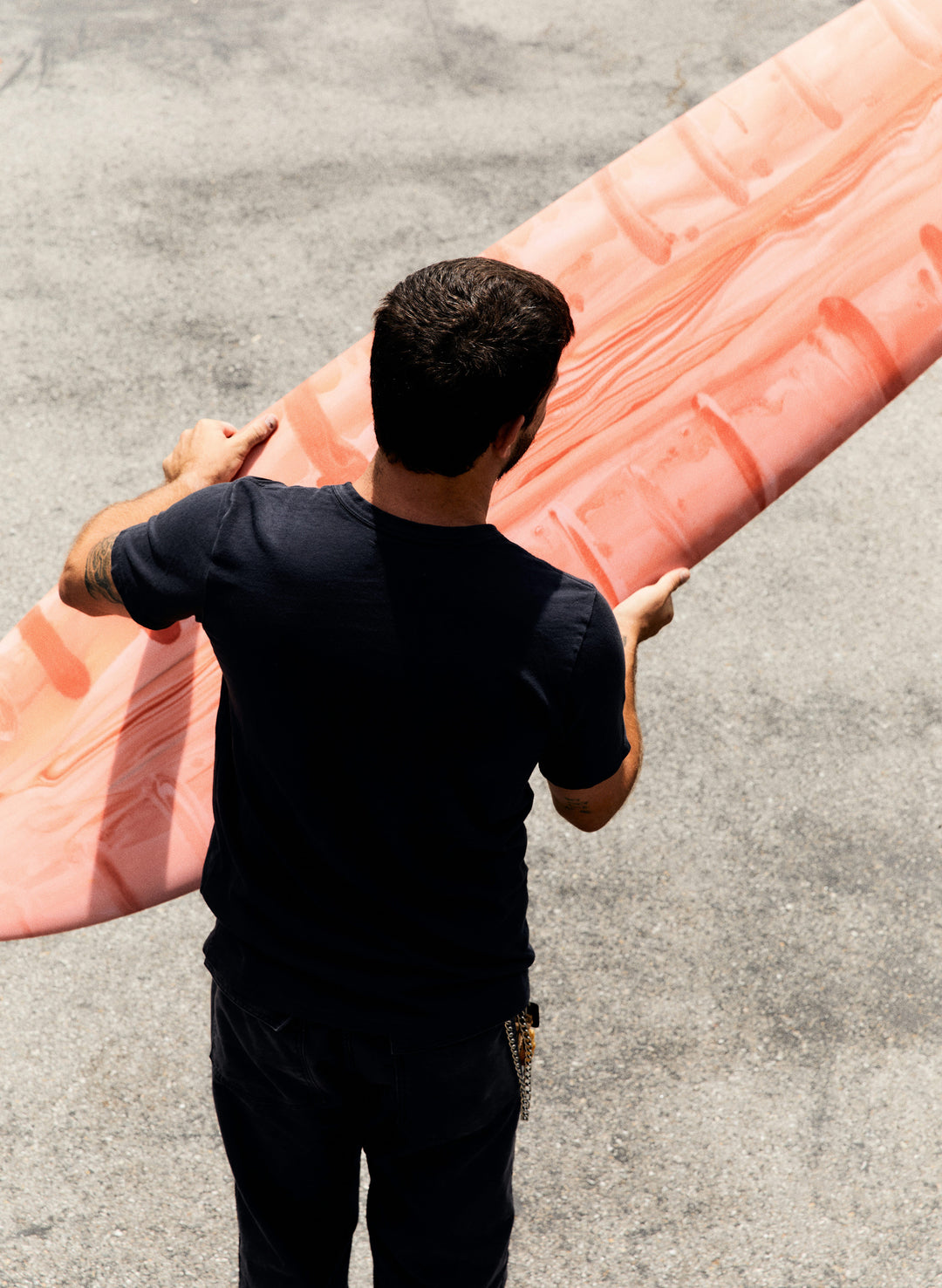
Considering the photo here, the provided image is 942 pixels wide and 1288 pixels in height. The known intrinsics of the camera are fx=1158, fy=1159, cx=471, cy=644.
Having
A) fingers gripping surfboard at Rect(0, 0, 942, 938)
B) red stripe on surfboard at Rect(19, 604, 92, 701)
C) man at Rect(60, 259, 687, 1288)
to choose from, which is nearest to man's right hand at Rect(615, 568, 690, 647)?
man at Rect(60, 259, 687, 1288)

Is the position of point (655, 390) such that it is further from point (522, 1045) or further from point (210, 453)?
point (522, 1045)

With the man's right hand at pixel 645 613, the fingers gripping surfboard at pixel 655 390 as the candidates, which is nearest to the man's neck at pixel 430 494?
the man's right hand at pixel 645 613

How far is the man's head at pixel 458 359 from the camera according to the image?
3.92 feet

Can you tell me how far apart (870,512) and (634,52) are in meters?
3.05

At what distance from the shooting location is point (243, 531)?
4.27ft

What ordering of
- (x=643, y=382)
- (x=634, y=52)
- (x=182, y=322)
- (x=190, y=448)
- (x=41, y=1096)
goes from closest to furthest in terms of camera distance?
(x=190, y=448) → (x=643, y=382) → (x=41, y=1096) → (x=182, y=322) → (x=634, y=52)

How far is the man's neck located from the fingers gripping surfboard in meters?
1.16

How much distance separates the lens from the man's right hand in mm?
1920

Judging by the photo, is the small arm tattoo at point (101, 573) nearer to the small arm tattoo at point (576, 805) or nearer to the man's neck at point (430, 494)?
the man's neck at point (430, 494)

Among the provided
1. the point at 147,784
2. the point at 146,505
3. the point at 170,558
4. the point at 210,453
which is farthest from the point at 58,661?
the point at 170,558

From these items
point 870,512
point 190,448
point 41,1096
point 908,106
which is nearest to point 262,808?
point 190,448

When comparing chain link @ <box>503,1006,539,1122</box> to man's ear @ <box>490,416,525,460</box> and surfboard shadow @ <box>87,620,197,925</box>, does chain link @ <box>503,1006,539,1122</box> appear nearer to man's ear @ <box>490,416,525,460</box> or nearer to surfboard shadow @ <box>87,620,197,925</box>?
man's ear @ <box>490,416,525,460</box>

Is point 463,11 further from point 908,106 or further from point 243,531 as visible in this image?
point 243,531

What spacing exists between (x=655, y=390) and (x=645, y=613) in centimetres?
75
